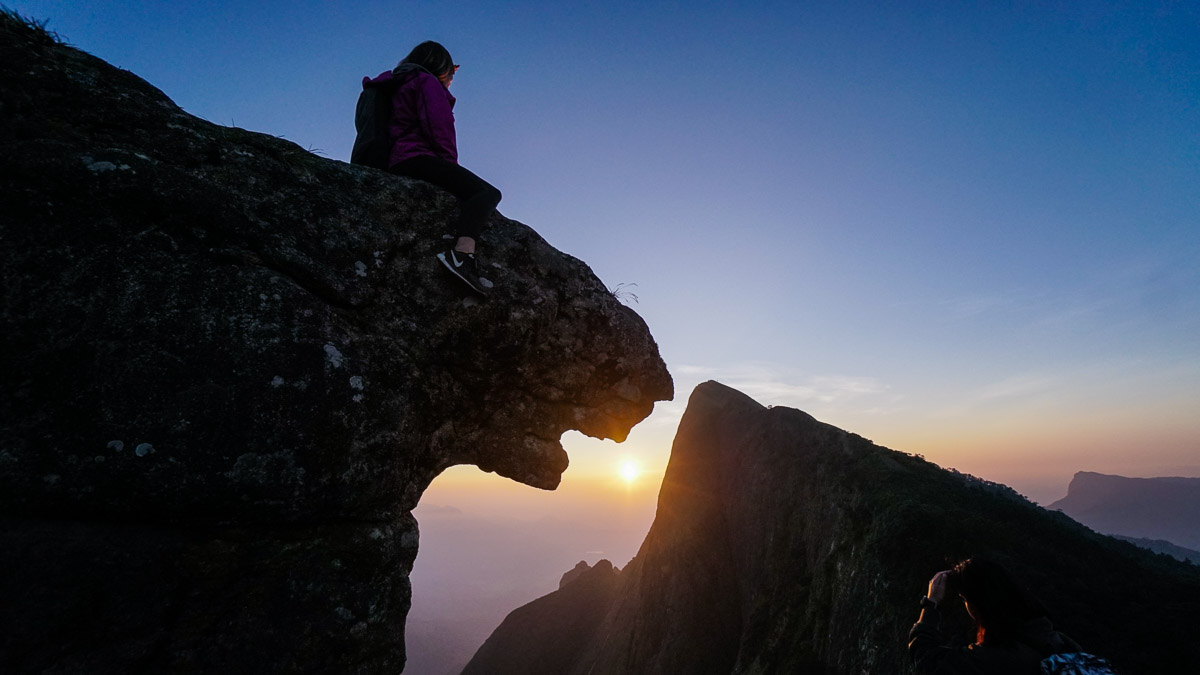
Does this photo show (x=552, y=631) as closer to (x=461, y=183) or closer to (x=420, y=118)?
(x=461, y=183)

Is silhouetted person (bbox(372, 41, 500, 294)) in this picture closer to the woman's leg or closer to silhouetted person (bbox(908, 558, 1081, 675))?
the woman's leg

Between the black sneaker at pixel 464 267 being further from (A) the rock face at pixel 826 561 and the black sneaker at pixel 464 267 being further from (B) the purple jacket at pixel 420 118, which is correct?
(A) the rock face at pixel 826 561

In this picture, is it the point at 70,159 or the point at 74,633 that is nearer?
the point at 74,633

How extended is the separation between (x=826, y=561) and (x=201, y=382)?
20.1 meters

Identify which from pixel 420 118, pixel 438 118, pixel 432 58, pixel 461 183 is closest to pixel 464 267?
pixel 461 183

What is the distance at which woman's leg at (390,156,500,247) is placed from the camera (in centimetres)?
779

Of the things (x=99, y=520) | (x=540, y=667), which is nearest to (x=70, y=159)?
(x=99, y=520)

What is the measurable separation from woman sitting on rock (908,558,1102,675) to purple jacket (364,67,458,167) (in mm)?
9935

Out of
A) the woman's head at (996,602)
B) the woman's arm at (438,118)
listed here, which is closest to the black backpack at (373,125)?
the woman's arm at (438,118)

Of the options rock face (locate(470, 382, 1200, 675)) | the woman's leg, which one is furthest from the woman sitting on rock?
the woman's leg

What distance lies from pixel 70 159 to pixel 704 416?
106ft

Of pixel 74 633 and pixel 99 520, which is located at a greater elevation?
pixel 99 520

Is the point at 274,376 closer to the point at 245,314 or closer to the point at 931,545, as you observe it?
the point at 245,314

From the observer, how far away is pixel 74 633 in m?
4.09
